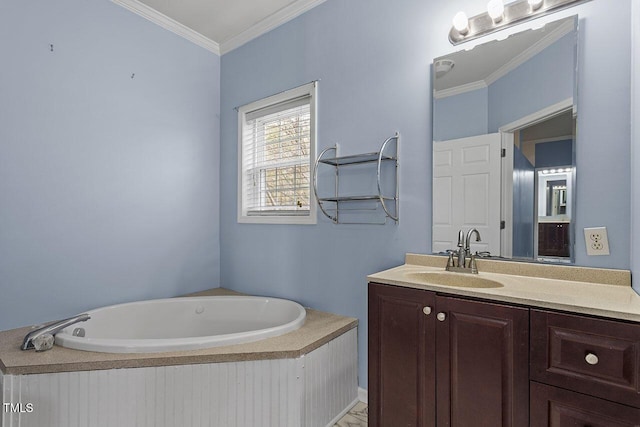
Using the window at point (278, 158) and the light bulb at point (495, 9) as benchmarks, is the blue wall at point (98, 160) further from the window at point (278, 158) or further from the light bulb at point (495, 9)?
the light bulb at point (495, 9)

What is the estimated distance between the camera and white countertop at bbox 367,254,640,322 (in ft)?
3.38

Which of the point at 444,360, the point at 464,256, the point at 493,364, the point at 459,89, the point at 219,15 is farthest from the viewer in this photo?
the point at 219,15

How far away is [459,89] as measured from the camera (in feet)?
5.74

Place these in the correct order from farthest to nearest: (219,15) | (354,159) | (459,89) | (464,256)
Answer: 1. (219,15)
2. (354,159)
3. (459,89)
4. (464,256)

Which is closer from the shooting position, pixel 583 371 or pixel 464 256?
pixel 583 371

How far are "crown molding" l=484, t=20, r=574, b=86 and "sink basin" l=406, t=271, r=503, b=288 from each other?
1.00 metres

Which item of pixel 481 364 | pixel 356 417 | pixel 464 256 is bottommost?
pixel 356 417

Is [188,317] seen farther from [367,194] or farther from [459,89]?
[459,89]

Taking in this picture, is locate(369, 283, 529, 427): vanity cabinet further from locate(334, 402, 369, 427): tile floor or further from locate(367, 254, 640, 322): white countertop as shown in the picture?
locate(334, 402, 369, 427): tile floor

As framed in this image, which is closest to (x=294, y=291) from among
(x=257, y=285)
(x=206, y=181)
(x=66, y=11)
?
(x=257, y=285)

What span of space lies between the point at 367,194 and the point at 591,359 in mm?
1339

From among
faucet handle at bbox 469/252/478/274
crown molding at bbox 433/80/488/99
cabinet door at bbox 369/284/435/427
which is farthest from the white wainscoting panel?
crown molding at bbox 433/80/488/99

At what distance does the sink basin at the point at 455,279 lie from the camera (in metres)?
1.52

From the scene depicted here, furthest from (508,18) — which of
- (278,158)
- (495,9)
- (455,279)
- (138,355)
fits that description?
(138,355)
